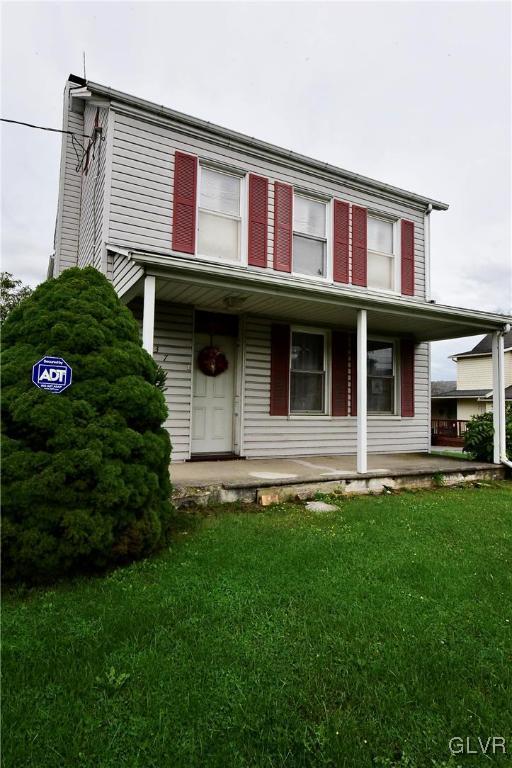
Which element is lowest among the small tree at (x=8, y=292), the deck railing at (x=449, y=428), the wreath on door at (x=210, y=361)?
the deck railing at (x=449, y=428)

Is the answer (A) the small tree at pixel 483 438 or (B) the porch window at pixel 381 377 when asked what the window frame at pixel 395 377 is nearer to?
(B) the porch window at pixel 381 377


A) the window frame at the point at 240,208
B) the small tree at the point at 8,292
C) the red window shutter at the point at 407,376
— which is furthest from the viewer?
the small tree at the point at 8,292

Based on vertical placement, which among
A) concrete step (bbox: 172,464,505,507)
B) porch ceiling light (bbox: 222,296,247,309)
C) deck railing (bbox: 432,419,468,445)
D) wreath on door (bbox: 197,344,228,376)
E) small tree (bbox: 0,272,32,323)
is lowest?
concrete step (bbox: 172,464,505,507)

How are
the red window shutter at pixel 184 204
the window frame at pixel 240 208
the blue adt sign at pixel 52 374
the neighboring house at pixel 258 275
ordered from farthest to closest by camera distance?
the window frame at pixel 240 208 → the red window shutter at pixel 184 204 → the neighboring house at pixel 258 275 → the blue adt sign at pixel 52 374

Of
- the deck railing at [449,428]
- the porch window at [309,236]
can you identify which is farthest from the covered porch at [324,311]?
the deck railing at [449,428]

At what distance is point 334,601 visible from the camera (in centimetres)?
272

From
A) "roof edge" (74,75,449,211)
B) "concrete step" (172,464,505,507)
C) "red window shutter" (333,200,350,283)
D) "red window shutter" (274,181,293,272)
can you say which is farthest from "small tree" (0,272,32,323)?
"concrete step" (172,464,505,507)

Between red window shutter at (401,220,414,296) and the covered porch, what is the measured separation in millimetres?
230

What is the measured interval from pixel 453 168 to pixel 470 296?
7484cm

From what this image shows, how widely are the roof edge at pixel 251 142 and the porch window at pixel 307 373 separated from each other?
122 inches

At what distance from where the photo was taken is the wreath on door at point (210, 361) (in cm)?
705

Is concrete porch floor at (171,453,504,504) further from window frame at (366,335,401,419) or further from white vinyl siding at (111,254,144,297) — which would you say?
white vinyl siding at (111,254,144,297)

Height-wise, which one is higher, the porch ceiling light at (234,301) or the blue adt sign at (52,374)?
the porch ceiling light at (234,301)

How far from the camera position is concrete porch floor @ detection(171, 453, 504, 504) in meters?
5.07
